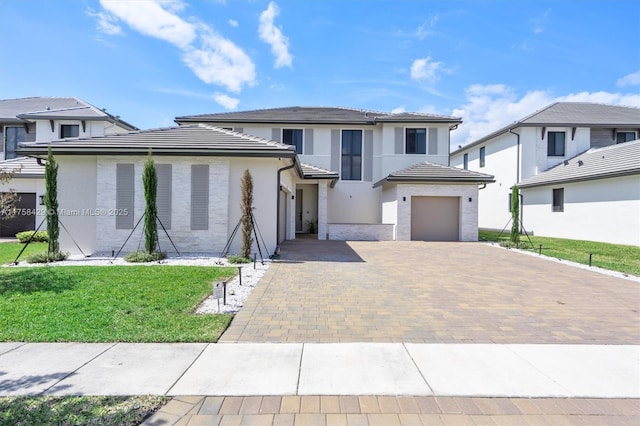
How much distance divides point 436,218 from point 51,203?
16.6 m

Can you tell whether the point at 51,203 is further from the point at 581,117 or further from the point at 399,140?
the point at 581,117

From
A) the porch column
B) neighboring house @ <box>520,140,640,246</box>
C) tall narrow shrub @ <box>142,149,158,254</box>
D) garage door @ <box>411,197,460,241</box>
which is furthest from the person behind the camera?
garage door @ <box>411,197,460,241</box>

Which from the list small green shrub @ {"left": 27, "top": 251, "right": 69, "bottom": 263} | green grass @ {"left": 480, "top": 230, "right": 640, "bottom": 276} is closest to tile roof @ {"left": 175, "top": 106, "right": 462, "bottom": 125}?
green grass @ {"left": 480, "top": 230, "right": 640, "bottom": 276}

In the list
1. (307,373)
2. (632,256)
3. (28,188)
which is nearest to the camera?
(307,373)

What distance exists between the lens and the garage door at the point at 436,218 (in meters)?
17.4

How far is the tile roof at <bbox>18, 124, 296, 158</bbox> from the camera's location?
10773 mm

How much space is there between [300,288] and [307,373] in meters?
3.65

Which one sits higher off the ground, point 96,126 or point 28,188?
point 96,126

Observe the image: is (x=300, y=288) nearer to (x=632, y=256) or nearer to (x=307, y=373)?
(x=307, y=373)

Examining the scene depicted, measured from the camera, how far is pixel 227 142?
11.4 meters

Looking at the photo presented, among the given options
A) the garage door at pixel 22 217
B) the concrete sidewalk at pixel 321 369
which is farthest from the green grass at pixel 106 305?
the garage door at pixel 22 217

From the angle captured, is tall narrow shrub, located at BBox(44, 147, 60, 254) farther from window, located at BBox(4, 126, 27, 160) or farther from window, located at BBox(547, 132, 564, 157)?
window, located at BBox(547, 132, 564, 157)

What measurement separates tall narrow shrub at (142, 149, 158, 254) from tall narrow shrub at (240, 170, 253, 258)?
2.83 m

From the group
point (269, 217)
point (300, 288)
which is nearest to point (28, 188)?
point (269, 217)
